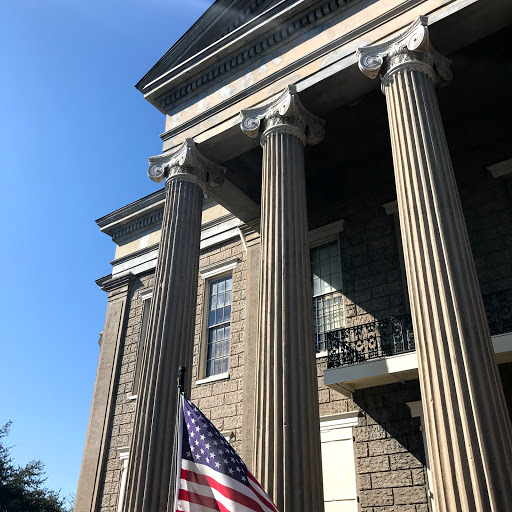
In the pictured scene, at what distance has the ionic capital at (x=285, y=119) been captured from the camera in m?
11.2

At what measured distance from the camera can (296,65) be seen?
11.7 m

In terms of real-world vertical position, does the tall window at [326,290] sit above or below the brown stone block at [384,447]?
above

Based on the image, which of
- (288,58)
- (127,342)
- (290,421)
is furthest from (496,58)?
(127,342)

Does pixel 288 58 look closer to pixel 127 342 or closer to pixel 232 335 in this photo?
pixel 232 335

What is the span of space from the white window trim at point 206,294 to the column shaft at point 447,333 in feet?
25.6

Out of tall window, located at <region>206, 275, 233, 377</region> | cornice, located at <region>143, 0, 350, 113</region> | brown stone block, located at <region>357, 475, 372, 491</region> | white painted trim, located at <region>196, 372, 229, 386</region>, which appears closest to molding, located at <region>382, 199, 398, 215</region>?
cornice, located at <region>143, 0, 350, 113</region>

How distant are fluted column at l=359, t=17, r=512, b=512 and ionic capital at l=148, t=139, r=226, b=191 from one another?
474 centimetres

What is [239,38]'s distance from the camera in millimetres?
12773

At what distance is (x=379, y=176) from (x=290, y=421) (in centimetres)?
812

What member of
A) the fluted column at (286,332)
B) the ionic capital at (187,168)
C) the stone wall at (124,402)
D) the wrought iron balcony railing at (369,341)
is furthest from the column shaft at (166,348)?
the stone wall at (124,402)

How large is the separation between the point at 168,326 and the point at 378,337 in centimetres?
468

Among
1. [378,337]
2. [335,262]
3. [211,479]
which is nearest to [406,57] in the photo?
[335,262]

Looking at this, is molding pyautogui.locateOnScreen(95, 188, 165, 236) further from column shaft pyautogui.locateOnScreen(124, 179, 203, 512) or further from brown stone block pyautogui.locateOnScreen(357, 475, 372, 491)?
brown stone block pyautogui.locateOnScreen(357, 475, 372, 491)

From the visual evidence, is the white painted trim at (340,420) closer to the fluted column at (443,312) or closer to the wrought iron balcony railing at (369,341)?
the wrought iron balcony railing at (369,341)
